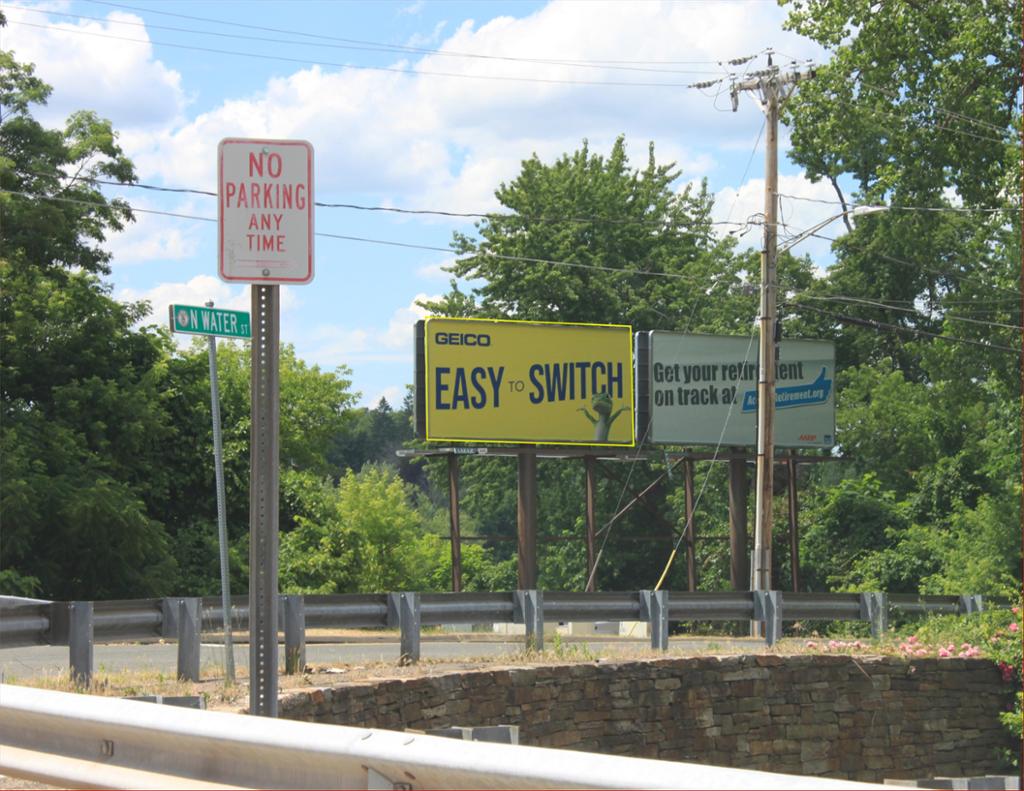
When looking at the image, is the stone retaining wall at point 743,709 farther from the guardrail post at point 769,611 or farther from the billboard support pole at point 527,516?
the billboard support pole at point 527,516

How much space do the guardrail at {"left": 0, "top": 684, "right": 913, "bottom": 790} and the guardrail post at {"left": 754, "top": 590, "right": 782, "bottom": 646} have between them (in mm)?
13839

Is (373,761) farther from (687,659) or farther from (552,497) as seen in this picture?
(552,497)

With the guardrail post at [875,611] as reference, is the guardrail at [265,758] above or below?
above

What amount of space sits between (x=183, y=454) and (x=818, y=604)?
20310mm

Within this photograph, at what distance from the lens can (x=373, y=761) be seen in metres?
4.79

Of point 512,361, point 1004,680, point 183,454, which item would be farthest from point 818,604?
point 183,454

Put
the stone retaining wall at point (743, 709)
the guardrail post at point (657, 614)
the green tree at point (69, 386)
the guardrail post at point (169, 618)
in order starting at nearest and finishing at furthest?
the guardrail post at point (169, 618) → the stone retaining wall at point (743, 709) → the guardrail post at point (657, 614) → the green tree at point (69, 386)

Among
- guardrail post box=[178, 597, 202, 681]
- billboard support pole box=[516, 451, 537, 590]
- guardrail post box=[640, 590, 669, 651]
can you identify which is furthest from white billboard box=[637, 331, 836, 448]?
guardrail post box=[178, 597, 202, 681]

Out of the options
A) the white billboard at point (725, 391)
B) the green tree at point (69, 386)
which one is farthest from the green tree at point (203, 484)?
the white billboard at point (725, 391)

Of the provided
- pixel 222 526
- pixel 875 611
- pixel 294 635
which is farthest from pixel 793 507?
pixel 222 526

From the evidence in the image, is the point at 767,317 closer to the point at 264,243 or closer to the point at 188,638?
the point at 188,638

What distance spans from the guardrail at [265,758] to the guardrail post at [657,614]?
1191 cm

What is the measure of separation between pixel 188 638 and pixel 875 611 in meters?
11.4

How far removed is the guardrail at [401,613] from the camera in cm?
1156
